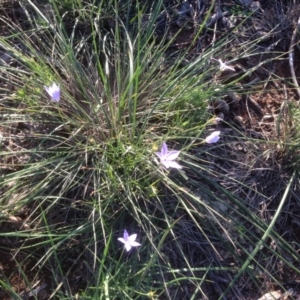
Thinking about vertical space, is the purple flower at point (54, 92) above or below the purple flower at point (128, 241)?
above

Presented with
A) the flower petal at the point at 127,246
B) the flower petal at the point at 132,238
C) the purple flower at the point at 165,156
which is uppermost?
the purple flower at the point at 165,156

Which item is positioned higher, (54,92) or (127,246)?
(54,92)

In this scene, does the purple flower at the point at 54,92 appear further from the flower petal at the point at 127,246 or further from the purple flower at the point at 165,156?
the flower petal at the point at 127,246

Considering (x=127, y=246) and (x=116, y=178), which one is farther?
(x=116, y=178)

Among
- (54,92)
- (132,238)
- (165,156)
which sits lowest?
(132,238)

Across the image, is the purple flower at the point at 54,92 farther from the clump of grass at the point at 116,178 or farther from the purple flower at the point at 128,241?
the purple flower at the point at 128,241

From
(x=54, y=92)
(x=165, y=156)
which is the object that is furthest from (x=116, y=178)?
(x=54, y=92)

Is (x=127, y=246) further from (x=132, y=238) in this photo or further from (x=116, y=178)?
(x=116, y=178)

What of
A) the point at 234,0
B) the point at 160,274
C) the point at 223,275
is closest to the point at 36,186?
the point at 160,274

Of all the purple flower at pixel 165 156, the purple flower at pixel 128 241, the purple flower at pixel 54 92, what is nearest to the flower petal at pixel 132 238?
the purple flower at pixel 128 241

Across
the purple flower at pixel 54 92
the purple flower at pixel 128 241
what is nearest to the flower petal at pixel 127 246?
the purple flower at pixel 128 241
